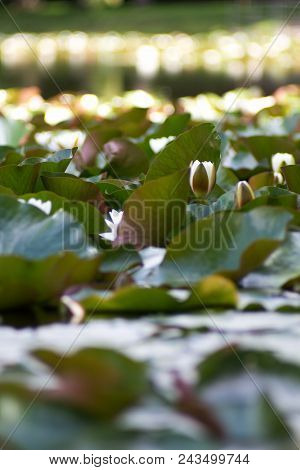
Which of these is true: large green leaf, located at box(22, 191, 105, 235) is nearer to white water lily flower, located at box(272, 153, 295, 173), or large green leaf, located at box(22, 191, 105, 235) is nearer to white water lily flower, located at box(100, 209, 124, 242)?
white water lily flower, located at box(100, 209, 124, 242)

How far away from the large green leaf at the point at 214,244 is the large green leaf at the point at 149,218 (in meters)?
0.06

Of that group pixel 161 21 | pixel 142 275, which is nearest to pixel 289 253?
pixel 142 275

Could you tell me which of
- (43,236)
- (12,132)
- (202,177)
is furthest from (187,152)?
(12,132)

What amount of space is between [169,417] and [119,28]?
1468cm

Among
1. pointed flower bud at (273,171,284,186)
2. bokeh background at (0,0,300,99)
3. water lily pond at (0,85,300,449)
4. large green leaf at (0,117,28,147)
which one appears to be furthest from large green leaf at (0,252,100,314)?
bokeh background at (0,0,300,99)

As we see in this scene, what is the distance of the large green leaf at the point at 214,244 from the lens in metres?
0.88

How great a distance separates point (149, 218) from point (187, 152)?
8.0 inches

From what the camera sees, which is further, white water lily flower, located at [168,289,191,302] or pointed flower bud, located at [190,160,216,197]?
pointed flower bud, located at [190,160,216,197]

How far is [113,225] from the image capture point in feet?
3.22

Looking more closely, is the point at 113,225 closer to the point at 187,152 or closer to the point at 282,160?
the point at 187,152

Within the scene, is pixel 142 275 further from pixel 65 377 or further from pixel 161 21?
pixel 161 21

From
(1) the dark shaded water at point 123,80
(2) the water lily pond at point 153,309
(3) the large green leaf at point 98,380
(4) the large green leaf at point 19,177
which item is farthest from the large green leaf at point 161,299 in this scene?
(1) the dark shaded water at point 123,80

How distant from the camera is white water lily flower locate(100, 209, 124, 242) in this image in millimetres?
964

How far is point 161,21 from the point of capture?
15938 mm
